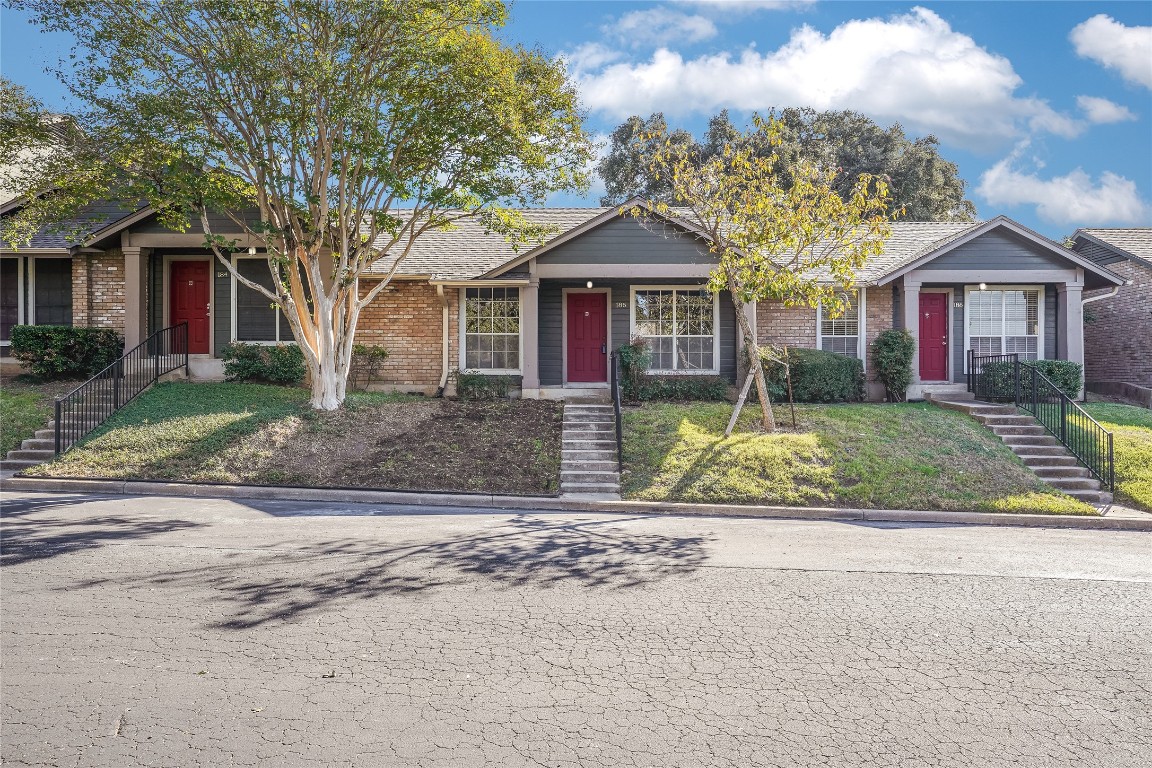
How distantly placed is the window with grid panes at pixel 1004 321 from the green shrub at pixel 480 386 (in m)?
11.9

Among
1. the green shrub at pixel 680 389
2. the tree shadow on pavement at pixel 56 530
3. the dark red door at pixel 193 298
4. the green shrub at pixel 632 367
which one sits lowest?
the tree shadow on pavement at pixel 56 530

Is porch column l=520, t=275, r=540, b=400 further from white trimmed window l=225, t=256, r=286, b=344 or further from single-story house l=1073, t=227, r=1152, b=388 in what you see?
single-story house l=1073, t=227, r=1152, b=388

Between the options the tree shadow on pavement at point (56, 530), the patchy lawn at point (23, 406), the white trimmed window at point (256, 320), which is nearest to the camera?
the tree shadow on pavement at point (56, 530)

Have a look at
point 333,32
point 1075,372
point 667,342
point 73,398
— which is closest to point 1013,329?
point 1075,372

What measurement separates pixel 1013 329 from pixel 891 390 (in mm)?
4086

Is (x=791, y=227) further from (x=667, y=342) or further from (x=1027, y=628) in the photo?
(x=1027, y=628)

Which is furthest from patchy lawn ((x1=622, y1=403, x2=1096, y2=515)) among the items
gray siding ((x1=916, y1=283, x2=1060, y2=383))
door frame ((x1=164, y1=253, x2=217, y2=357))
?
door frame ((x1=164, y1=253, x2=217, y2=357))

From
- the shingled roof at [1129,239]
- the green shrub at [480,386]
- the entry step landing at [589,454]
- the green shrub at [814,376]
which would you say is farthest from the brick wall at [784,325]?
the shingled roof at [1129,239]

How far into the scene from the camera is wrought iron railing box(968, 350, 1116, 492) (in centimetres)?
1246

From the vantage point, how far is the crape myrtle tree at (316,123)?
1246 centimetres

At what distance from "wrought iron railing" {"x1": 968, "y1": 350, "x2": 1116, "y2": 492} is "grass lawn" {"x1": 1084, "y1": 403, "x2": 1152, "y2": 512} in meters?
0.19

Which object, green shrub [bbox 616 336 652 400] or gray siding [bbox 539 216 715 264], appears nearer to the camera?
green shrub [bbox 616 336 652 400]

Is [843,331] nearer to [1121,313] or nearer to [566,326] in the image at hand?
[566,326]

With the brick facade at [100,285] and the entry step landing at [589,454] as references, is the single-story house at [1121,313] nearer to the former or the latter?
the entry step landing at [589,454]
